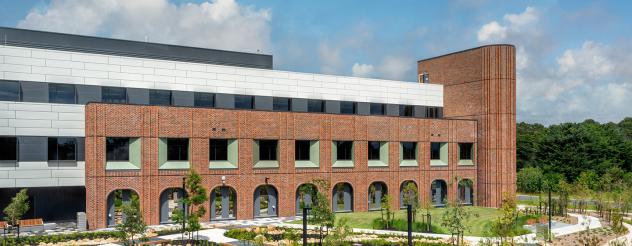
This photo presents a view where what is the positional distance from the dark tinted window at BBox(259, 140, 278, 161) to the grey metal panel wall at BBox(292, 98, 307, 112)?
4937 millimetres

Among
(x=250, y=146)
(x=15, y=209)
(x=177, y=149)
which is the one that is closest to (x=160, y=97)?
(x=177, y=149)

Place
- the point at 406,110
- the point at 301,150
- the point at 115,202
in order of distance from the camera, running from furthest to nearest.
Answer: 1. the point at 406,110
2. the point at 301,150
3. the point at 115,202

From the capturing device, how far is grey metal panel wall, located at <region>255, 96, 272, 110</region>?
146 ft

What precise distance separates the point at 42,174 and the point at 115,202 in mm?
5222

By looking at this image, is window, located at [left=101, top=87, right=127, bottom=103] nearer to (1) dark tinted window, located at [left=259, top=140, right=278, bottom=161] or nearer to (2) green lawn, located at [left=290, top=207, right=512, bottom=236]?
(1) dark tinted window, located at [left=259, top=140, right=278, bottom=161]

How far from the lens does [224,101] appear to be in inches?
1698

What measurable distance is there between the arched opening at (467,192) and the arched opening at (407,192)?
6427mm

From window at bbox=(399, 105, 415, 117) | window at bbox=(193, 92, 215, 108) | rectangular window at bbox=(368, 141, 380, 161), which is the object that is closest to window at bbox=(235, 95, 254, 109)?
window at bbox=(193, 92, 215, 108)

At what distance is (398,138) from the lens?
48500 millimetres

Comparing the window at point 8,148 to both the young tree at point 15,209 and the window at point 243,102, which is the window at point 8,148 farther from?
the window at point 243,102

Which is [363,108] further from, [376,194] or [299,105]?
[376,194]

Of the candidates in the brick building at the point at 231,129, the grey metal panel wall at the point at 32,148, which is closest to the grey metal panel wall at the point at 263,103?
the brick building at the point at 231,129

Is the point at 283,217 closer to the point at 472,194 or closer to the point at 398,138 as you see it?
the point at 398,138

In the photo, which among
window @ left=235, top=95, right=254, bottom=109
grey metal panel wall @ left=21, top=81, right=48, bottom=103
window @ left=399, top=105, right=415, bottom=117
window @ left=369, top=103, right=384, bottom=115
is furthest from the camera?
window @ left=399, top=105, right=415, bottom=117
